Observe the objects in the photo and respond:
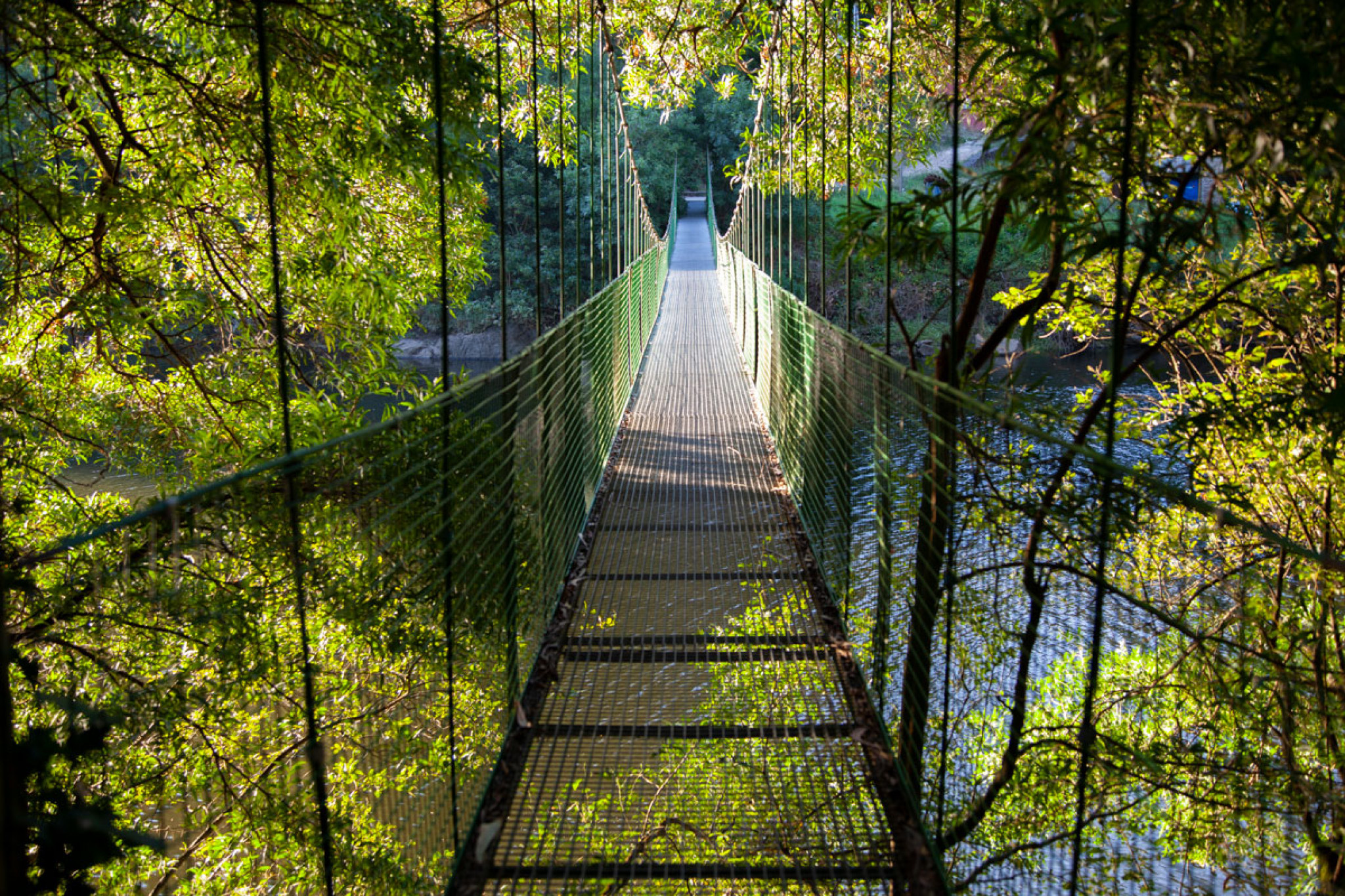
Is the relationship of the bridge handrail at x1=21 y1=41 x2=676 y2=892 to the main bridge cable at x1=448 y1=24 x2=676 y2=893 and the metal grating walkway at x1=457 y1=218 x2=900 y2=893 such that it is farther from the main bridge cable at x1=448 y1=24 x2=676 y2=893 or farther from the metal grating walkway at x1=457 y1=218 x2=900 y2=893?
the metal grating walkway at x1=457 y1=218 x2=900 y2=893

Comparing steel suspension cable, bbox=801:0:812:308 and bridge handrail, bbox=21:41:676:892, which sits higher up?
steel suspension cable, bbox=801:0:812:308

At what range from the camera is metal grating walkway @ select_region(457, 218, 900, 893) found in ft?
5.54

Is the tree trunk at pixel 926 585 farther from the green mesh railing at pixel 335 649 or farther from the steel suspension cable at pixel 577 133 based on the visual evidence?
the steel suspension cable at pixel 577 133

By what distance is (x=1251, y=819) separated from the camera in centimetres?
140

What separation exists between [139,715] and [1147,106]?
2.27 meters

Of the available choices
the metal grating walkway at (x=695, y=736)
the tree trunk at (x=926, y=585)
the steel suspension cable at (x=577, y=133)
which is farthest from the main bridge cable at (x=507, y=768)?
the steel suspension cable at (x=577, y=133)

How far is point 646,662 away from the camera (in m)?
2.53

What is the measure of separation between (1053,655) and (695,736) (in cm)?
97

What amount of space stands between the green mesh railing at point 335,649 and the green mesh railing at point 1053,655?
81cm

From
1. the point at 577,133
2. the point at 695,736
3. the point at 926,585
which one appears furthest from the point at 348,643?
the point at 577,133

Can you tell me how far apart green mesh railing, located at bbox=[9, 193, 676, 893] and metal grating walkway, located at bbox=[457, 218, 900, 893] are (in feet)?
0.44

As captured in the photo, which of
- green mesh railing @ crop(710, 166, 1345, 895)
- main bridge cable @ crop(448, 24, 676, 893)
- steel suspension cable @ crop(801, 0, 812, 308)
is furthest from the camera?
steel suspension cable @ crop(801, 0, 812, 308)

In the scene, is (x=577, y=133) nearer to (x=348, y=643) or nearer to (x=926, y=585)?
(x=348, y=643)

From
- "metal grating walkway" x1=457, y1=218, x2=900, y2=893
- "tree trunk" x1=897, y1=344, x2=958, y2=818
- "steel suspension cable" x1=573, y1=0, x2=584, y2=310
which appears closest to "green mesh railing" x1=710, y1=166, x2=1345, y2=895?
"tree trunk" x1=897, y1=344, x2=958, y2=818
